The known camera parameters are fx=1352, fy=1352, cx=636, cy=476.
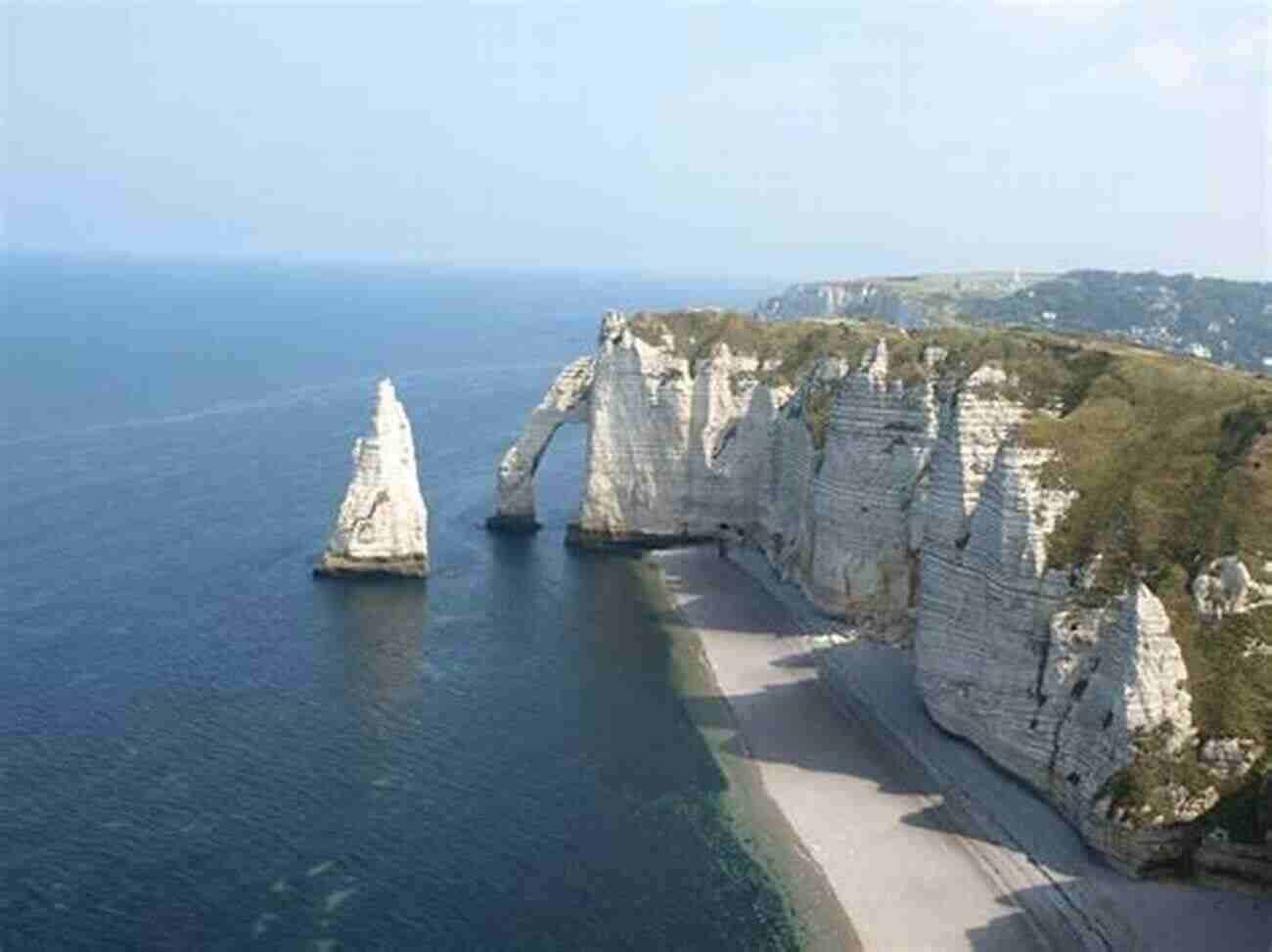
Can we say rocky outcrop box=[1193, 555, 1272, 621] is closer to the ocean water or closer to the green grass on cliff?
the green grass on cliff

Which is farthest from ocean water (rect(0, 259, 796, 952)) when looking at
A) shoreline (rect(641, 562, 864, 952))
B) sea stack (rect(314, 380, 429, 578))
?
sea stack (rect(314, 380, 429, 578))

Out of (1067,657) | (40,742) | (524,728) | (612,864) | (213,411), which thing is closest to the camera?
(612,864)

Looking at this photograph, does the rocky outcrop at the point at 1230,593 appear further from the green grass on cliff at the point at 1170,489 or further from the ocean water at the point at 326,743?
the ocean water at the point at 326,743

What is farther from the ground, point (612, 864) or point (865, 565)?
point (865, 565)

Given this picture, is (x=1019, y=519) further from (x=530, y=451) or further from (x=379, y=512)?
(x=530, y=451)

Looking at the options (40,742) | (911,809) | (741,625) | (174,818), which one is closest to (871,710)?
(911,809)

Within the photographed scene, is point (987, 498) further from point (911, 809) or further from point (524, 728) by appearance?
point (524, 728)
